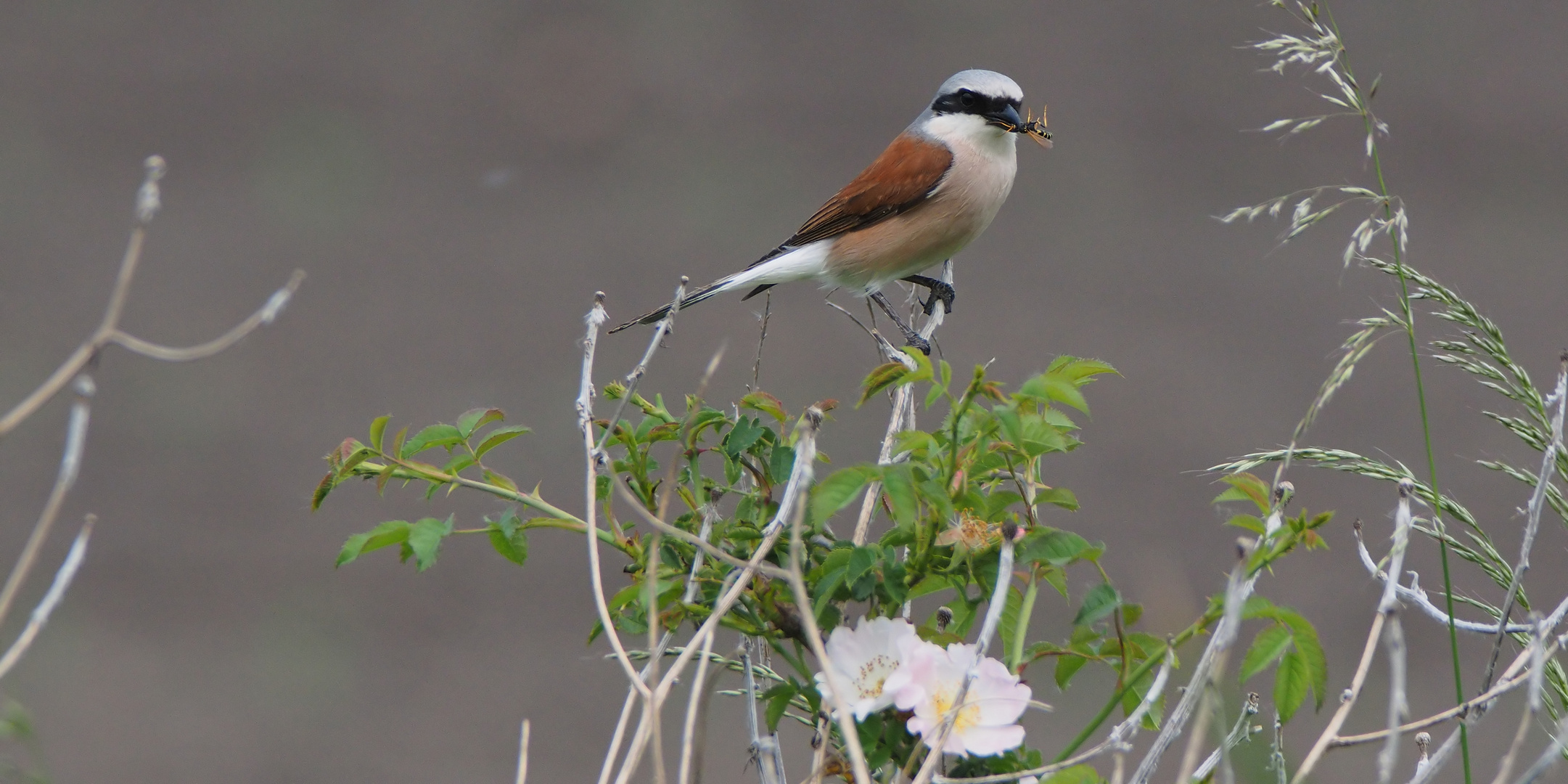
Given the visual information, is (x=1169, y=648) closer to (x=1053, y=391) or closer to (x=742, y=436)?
(x=1053, y=391)

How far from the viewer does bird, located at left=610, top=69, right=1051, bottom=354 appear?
2314 mm

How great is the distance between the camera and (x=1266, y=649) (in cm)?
82

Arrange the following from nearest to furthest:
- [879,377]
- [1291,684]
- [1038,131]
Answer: [1291,684] < [879,377] < [1038,131]

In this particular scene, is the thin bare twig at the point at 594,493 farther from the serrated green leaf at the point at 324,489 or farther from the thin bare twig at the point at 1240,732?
the thin bare twig at the point at 1240,732

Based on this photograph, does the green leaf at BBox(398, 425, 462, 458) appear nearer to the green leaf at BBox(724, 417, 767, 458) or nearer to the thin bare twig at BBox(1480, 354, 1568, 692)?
the green leaf at BBox(724, 417, 767, 458)

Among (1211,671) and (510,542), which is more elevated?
(510,542)

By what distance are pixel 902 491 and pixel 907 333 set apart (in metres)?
1.35

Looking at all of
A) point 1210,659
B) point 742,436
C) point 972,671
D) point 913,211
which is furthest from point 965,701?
point 913,211

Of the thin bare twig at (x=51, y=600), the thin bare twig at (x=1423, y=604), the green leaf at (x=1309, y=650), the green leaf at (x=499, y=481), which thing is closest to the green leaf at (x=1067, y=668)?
the green leaf at (x=1309, y=650)

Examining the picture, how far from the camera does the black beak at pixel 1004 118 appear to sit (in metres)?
2.07

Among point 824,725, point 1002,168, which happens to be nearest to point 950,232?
point 1002,168

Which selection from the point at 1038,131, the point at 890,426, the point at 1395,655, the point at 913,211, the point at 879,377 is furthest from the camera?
the point at 913,211

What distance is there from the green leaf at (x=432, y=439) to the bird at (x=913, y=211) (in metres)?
1.26

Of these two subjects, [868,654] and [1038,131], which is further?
[1038,131]
